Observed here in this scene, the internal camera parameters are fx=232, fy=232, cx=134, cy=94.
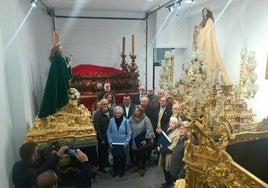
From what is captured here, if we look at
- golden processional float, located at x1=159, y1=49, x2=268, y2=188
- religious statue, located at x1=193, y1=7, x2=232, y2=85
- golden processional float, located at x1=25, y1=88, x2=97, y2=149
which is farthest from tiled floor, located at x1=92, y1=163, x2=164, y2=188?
religious statue, located at x1=193, y1=7, x2=232, y2=85

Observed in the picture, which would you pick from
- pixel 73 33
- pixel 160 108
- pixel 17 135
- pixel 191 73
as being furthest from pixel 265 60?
pixel 73 33

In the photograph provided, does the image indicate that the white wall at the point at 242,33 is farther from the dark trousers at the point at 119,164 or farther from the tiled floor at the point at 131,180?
the dark trousers at the point at 119,164

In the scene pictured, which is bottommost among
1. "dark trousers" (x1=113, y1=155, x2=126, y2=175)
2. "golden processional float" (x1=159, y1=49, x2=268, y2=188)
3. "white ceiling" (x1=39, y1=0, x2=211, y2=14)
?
"dark trousers" (x1=113, y1=155, x2=126, y2=175)

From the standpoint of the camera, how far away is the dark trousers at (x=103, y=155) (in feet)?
12.4

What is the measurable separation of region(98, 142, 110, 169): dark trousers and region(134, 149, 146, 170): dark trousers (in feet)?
1.61

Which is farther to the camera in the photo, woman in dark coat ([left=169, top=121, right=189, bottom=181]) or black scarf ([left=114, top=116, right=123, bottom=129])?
black scarf ([left=114, top=116, right=123, bottom=129])

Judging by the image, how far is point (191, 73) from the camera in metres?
3.10

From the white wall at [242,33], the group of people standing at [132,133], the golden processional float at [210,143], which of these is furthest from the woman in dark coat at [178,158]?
the white wall at [242,33]

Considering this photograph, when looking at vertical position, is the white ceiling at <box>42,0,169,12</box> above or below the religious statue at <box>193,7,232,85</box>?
above

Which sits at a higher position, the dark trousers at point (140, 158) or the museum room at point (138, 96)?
the museum room at point (138, 96)

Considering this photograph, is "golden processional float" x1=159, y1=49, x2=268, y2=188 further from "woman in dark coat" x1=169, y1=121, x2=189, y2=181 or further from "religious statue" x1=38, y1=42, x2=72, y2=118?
"religious statue" x1=38, y1=42, x2=72, y2=118

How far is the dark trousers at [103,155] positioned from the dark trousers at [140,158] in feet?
1.61

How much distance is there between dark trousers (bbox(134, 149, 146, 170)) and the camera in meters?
3.74

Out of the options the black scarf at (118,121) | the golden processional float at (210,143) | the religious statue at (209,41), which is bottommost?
the black scarf at (118,121)
